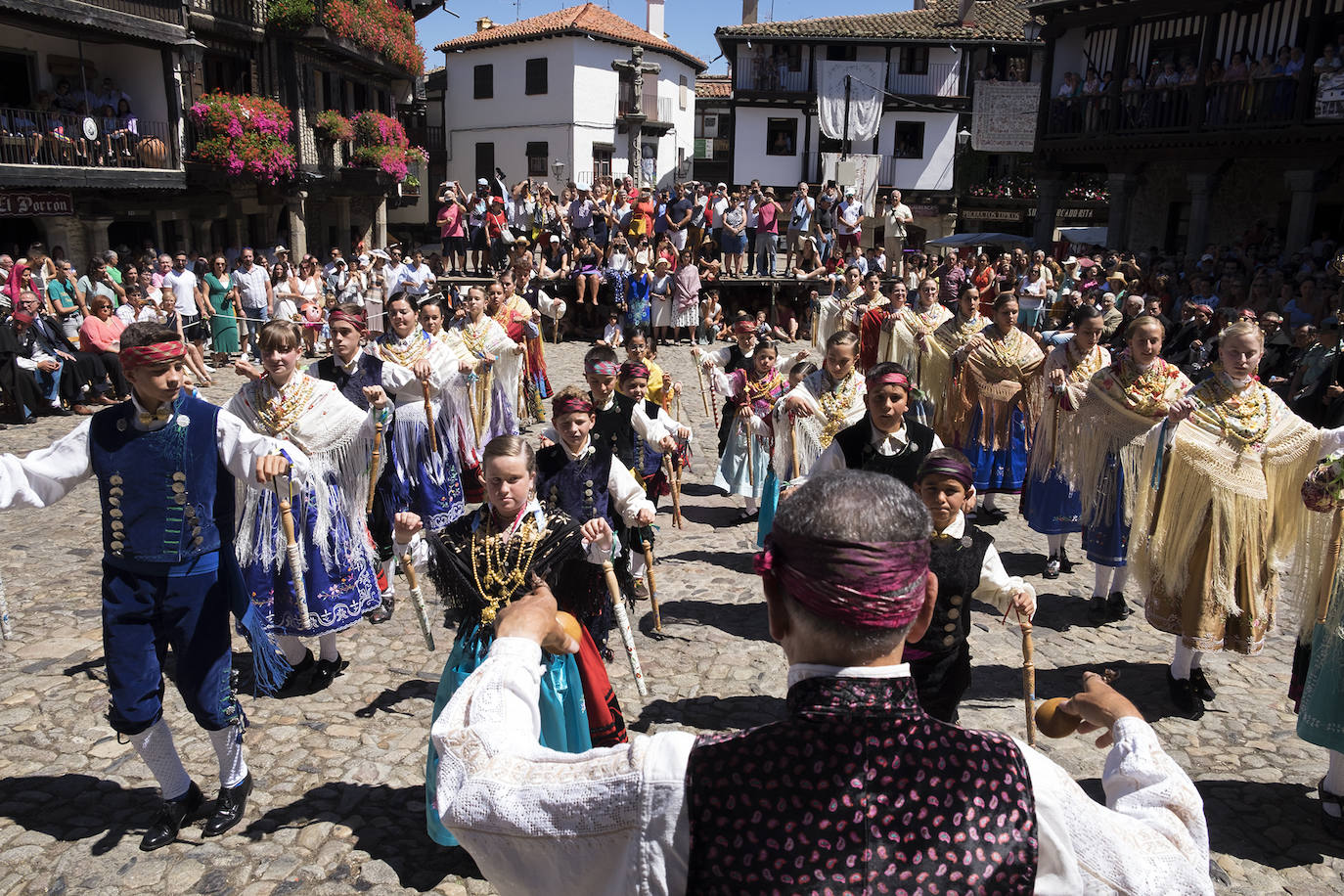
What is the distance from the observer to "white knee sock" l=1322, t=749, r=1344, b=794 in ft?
15.8

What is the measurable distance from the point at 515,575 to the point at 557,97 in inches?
1479

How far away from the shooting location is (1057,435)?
7.72 metres

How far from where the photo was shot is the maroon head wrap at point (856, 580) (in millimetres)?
1699

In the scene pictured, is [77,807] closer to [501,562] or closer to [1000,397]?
[501,562]

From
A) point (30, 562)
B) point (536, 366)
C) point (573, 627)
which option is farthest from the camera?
point (536, 366)

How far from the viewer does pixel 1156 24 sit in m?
24.4

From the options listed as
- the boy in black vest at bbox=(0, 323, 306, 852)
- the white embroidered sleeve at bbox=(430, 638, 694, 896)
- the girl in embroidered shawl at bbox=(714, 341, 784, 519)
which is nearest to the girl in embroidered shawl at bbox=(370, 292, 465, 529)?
the girl in embroidered shawl at bbox=(714, 341, 784, 519)

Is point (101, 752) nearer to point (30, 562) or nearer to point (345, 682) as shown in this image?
point (345, 682)

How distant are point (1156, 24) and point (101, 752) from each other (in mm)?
26796

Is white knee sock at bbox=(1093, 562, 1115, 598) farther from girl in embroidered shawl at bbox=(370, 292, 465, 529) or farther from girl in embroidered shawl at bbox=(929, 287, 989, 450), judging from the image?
girl in embroidered shawl at bbox=(370, 292, 465, 529)

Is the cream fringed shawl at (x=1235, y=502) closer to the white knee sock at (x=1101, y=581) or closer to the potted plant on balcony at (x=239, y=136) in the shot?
the white knee sock at (x=1101, y=581)

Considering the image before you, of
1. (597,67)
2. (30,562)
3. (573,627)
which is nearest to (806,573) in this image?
(573,627)

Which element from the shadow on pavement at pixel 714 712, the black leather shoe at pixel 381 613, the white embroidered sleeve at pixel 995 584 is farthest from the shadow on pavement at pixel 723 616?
the white embroidered sleeve at pixel 995 584

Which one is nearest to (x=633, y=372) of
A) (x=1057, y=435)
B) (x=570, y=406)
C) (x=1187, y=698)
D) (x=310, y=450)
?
(x=570, y=406)
